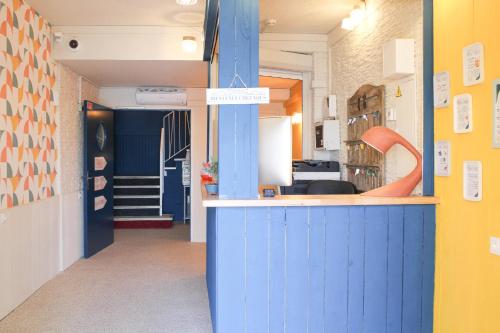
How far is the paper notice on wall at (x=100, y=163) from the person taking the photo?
7293mm

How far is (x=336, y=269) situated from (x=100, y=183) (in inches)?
210

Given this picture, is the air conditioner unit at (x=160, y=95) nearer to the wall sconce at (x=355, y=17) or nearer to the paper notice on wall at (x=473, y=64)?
the wall sconce at (x=355, y=17)

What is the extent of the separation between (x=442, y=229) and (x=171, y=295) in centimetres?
297

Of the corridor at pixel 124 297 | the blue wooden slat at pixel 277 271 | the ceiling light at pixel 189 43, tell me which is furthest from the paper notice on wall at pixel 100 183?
the blue wooden slat at pixel 277 271

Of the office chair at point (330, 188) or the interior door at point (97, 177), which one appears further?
the interior door at point (97, 177)

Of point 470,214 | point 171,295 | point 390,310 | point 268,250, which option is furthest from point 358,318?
point 171,295

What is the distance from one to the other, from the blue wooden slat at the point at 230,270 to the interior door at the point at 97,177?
4433 mm

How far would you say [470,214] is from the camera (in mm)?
2889

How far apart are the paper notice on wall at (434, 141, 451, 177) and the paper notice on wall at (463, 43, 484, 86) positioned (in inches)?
18.2

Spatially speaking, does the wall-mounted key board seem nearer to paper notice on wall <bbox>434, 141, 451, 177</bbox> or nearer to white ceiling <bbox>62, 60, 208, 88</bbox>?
paper notice on wall <bbox>434, 141, 451, 177</bbox>

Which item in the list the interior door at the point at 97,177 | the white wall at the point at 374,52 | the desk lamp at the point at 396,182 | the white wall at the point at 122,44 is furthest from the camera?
the interior door at the point at 97,177

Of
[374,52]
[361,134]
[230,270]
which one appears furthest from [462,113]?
[361,134]

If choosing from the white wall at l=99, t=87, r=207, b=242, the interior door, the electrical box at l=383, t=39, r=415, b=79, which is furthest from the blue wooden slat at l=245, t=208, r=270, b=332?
the white wall at l=99, t=87, r=207, b=242

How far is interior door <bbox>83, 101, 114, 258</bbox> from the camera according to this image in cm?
687
